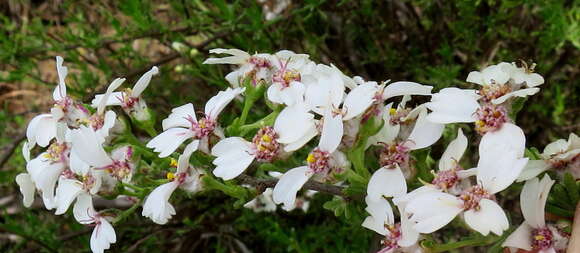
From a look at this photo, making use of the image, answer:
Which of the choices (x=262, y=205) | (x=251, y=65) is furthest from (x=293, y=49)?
(x=251, y=65)

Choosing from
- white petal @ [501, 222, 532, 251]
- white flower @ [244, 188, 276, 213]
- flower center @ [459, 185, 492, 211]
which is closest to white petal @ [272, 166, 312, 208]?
flower center @ [459, 185, 492, 211]

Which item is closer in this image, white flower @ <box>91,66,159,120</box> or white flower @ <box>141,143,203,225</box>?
white flower @ <box>141,143,203,225</box>

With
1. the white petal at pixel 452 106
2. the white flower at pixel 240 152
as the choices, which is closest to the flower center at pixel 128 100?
the white flower at pixel 240 152

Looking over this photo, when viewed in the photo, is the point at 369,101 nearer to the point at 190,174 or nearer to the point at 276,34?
the point at 190,174

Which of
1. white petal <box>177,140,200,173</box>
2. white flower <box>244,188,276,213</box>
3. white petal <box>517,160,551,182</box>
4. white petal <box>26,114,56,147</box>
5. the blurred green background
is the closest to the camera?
white petal <box>517,160,551,182</box>

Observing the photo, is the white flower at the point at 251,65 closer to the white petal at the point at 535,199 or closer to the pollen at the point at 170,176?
the pollen at the point at 170,176

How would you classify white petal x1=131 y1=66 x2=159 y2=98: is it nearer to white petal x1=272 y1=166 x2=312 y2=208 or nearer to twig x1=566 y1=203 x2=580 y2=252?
white petal x1=272 y1=166 x2=312 y2=208

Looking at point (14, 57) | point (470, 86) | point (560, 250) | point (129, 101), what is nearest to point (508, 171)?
point (560, 250)

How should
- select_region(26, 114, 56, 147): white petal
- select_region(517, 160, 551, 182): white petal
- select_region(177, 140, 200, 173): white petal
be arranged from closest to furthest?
1. select_region(517, 160, 551, 182): white petal
2. select_region(177, 140, 200, 173): white petal
3. select_region(26, 114, 56, 147): white petal
